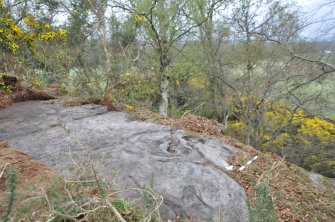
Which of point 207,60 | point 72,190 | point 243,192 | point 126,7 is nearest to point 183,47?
point 207,60

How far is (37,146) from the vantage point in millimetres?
4957

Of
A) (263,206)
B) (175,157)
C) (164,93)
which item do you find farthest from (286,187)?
(164,93)

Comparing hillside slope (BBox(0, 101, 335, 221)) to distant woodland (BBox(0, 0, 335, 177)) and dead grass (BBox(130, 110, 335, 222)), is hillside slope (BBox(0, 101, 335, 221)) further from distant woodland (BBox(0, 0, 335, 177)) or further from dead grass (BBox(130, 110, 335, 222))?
distant woodland (BBox(0, 0, 335, 177))

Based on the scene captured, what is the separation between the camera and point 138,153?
15.9ft

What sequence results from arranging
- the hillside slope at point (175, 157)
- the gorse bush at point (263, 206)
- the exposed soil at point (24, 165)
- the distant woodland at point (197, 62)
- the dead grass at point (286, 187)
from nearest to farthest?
the gorse bush at point (263, 206) → the exposed soil at point (24, 165) → the hillside slope at point (175, 157) → the dead grass at point (286, 187) → the distant woodland at point (197, 62)

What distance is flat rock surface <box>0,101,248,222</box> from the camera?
3824mm

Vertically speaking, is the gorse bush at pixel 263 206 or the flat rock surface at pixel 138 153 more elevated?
the gorse bush at pixel 263 206

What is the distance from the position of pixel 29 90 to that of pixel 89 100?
1.78 metres

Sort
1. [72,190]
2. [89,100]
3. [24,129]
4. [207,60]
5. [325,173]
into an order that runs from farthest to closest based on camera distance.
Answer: [207,60], [325,173], [89,100], [24,129], [72,190]

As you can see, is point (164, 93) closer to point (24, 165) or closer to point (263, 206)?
point (24, 165)

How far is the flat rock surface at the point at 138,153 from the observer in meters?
3.82

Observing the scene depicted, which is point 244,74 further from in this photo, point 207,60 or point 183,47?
point 183,47

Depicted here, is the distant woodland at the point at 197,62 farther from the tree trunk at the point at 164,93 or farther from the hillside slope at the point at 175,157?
the hillside slope at the point at 175,157

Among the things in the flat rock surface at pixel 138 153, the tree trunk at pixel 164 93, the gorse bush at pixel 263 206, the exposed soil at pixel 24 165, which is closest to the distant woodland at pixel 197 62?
the tree trunk at pixel 164 93
